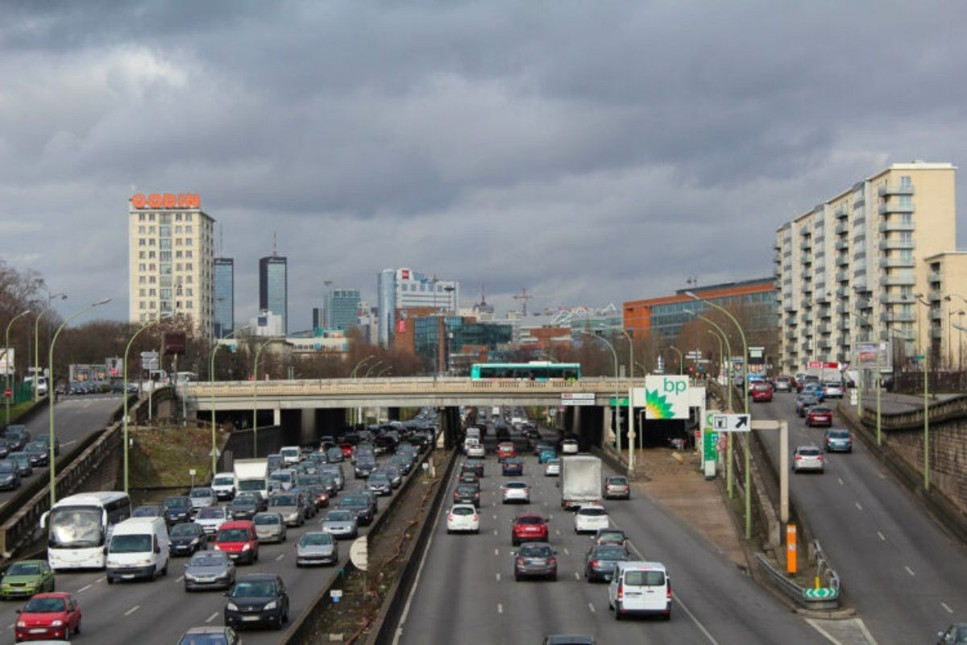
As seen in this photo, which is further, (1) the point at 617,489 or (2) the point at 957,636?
(1) the point at 617,489

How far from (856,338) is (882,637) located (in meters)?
126

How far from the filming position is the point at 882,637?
1191 inches

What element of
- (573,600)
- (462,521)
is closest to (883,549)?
(573,600)

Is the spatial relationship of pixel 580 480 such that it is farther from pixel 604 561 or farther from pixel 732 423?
pixel 604 561

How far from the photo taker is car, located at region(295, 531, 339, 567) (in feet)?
138

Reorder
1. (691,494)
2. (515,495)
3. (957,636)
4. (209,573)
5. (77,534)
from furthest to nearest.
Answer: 1. (691,494)
2. (515,495)
3. (77,534)
4. (209,573)
5. (957,636)

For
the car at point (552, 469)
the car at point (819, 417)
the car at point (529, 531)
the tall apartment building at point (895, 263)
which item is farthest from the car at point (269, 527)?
the tall apartment building at point (895, 263)

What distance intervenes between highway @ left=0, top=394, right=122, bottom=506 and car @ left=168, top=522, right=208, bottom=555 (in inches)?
1191

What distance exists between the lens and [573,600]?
115 ft

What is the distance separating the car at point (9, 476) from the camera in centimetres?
6128

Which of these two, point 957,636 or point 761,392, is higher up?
point 761,392

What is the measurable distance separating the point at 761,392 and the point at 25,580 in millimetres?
75092

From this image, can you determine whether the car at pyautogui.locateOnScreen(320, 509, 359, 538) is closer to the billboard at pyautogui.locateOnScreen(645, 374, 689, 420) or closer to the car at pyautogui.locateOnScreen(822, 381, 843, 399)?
the billboard at pyautogui.locateOnScreen(645, 374, 689, 420)

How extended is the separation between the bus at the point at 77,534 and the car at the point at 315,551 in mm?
6853
